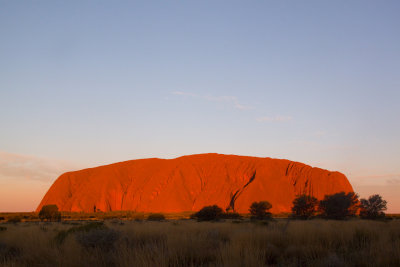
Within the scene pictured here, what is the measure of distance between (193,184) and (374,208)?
4571 centimetres

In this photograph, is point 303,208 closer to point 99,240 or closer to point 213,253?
point 213,253

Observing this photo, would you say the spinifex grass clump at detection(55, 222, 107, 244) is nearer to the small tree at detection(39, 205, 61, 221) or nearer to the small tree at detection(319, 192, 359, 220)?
the small tree at detection(319, 192, 359, 220)

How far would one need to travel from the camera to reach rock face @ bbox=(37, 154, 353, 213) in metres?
70.7

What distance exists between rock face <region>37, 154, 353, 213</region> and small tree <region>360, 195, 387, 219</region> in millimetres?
26122

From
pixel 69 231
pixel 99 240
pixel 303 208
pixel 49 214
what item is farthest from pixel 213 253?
pixel 49 214

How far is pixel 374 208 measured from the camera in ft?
A: 132

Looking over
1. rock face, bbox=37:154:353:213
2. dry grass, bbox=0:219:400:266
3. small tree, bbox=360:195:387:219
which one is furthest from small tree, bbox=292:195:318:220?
dry grass, bbox=0:219:400:266

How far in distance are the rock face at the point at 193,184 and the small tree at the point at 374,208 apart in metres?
26.1

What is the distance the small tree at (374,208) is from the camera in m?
39.8

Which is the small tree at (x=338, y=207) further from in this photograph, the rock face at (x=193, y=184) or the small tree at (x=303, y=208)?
the rock face at (x=193, y=184)

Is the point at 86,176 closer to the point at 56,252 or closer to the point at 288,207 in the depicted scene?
the point at 288,207

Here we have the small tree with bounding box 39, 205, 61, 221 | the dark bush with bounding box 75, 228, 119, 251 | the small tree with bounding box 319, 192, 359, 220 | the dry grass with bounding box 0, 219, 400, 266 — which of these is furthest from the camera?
the small tree with bounding box 39, 205, 61, 221

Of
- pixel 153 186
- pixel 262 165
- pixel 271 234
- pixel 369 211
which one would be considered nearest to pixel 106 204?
pixel 153 186

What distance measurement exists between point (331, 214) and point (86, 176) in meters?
74.5
